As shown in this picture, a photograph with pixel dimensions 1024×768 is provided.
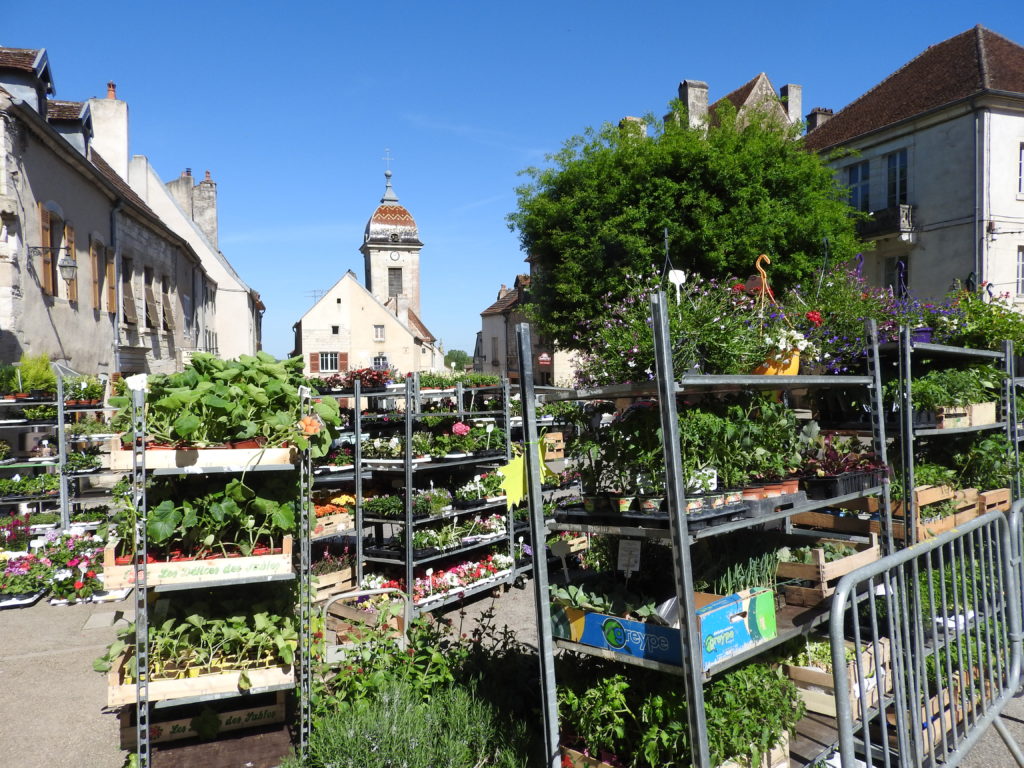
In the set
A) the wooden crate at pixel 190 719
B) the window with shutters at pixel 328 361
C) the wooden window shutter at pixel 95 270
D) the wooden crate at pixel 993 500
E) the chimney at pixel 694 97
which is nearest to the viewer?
the wooden crate at pixel 190 719

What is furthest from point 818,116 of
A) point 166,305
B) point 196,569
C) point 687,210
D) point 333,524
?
point 196,569

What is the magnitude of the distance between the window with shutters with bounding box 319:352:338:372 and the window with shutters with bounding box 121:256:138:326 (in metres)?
24.8

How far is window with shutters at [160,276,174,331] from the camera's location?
68.0 feet

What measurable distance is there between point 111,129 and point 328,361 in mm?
22761

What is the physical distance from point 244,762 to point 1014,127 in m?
22.0

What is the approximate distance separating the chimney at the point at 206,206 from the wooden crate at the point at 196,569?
3098cm

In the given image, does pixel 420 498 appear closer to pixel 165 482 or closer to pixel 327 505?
pixel 327 505

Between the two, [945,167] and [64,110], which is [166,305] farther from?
[945,167]

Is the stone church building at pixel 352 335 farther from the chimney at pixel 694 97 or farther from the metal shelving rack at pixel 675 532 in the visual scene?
the metal shelving rack at pixel 675 532

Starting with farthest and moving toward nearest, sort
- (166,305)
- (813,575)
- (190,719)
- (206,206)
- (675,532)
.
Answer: (206,206)
(166,305)
(190,719)
(813,575)
(675,532)

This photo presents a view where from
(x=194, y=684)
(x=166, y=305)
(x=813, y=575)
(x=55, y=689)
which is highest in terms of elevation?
(x=166, y=305)

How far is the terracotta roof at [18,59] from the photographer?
12.9 meters

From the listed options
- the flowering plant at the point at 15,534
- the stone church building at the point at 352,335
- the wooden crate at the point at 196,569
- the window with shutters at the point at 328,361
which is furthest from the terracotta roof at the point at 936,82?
the window with shutters at the point at 328,361

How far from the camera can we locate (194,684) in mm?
3545
